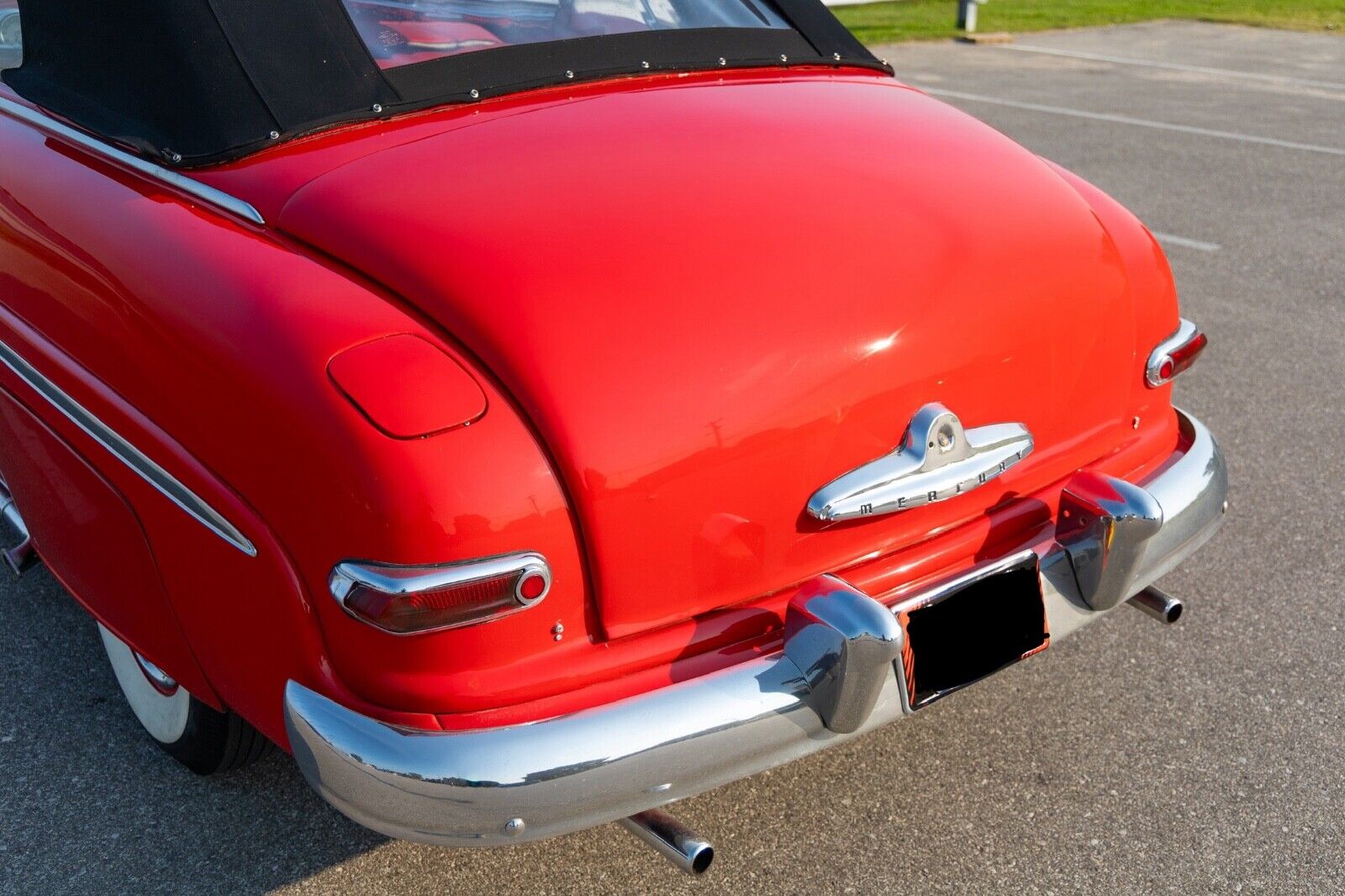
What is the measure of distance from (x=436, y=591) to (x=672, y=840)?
0.55 meters

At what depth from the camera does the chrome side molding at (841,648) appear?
1937 mm

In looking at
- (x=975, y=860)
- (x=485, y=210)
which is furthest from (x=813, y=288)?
(x=975, y=860)

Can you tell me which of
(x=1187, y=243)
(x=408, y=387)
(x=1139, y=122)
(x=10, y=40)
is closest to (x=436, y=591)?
(x=408, y=387)

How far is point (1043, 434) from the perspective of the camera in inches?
92.0

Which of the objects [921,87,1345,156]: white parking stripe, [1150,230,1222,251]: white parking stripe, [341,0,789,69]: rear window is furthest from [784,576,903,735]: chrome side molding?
[921,87,1345,156]: white parking stripe

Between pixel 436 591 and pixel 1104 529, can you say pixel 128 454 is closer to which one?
pixel 436 591

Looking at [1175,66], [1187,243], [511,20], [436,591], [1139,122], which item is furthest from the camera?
[1175,66]

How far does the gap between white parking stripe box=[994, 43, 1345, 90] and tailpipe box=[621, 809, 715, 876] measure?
35.5ft

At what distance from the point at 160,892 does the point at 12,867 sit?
0.30 m

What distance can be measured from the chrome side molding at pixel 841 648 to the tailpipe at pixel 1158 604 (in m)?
0.84

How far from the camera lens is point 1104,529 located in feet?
7.45

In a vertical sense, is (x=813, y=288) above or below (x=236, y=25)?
below

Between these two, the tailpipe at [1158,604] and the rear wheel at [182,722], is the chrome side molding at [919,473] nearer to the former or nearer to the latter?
the tailpipe at [1158,604]

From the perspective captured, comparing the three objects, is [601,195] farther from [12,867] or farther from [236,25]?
[12,867]
